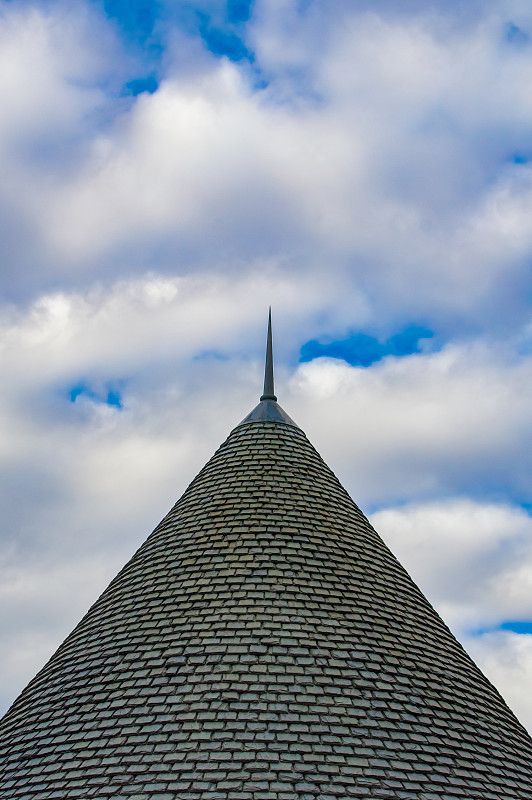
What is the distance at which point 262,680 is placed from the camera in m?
10.2

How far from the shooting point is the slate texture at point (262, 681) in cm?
954

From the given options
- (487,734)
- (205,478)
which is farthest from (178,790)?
(205,478)

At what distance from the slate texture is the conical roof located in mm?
20

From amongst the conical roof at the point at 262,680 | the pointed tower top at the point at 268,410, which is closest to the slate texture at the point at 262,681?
the conical roof at the point at 262,680

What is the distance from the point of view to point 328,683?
10.3m

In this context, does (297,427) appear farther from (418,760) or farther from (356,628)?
(418,760)

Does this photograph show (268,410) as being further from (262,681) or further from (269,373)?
(262,681)

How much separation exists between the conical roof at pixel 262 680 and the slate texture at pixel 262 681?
20mm

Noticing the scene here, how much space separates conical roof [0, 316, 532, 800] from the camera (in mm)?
9539

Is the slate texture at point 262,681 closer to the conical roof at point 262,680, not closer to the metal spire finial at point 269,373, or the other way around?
the conical roof at point 262,680

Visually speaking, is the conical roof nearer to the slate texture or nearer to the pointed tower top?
the slate texture

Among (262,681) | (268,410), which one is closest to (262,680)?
(262,681)

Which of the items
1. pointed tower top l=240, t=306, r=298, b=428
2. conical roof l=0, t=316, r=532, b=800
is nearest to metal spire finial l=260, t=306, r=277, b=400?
pointed tower top l=240, t=306, r=298, b=428

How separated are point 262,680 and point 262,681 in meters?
0.01
